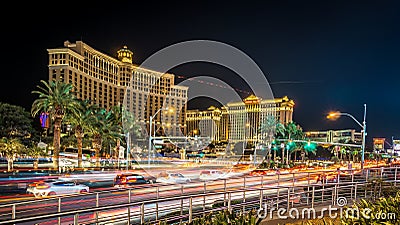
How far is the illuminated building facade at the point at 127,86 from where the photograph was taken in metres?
135

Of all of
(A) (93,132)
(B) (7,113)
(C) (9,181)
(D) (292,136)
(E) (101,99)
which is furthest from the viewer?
(E) (101,99)

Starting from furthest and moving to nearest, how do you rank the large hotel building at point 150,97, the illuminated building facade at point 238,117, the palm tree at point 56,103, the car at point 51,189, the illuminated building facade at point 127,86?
the illuminated building facade at point 238,117, the large hotel building at point 150,97, the illuminated building facade at point 127,86, the palm tree at point 56,103, the car at point 51,189

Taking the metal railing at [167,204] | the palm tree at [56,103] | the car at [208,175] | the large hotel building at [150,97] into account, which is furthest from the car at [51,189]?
the large hotel building at [150,97]

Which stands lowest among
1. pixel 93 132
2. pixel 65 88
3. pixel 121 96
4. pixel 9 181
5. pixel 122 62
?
pixel 9 181

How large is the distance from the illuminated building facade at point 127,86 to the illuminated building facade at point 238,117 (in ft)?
29.2

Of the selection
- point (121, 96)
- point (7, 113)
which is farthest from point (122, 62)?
point (7, 113)

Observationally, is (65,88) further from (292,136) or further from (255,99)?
(255,99)

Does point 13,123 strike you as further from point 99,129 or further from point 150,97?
point 150,97

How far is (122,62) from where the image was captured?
15288 centimetres

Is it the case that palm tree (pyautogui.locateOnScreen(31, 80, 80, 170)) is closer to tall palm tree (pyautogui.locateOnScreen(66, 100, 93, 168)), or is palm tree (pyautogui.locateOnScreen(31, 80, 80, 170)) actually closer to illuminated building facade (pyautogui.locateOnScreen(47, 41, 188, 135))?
tall palm tree (pyautogui.locateOnScreen(66, 100, 93, 168))

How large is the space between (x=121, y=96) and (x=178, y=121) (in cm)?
2554

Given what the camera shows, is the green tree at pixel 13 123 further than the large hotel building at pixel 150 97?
No

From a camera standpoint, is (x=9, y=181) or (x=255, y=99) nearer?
(x=9, y=181)

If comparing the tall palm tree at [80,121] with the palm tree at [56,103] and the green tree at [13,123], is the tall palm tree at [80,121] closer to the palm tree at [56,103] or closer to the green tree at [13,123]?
the palm tree at [56,103]
